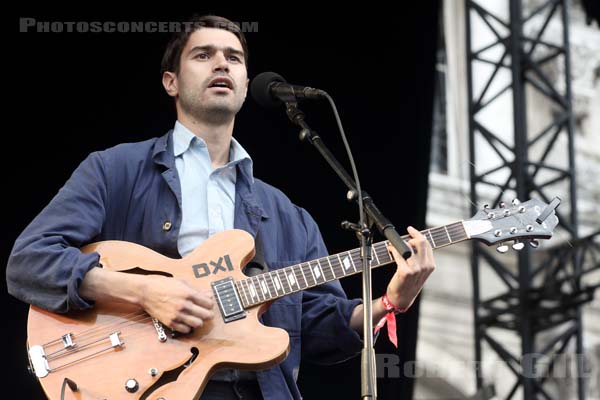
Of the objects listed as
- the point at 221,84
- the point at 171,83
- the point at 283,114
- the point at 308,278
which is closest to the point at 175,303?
the point at 308,278

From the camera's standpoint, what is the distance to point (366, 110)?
18.9 ft

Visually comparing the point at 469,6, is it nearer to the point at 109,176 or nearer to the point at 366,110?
the point at 366,110

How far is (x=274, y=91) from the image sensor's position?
11.4ft

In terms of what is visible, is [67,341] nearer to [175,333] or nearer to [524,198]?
[175,333]

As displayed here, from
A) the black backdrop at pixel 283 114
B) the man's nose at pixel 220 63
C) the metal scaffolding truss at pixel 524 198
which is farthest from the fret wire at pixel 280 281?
the metal scaffolding truss at pixel 524 198

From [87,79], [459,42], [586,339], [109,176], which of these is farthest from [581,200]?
[109,176]

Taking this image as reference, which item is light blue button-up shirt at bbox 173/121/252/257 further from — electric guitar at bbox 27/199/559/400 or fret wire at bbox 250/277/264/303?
fret wire at bbox 250/277/264/303

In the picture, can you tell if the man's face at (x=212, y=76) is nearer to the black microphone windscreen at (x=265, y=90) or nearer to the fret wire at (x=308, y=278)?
the black microphone windscreen at (x=265, y=90)

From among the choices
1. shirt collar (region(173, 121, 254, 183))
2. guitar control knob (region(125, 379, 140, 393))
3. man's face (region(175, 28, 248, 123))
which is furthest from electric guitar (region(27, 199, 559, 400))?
man's face (region(175, 28, 248, 123))

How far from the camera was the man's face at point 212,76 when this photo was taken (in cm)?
366

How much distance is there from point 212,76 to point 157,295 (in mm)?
853

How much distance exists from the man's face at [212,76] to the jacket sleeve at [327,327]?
577 millimetres

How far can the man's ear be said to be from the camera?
12.6ft

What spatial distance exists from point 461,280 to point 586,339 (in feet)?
7.14
